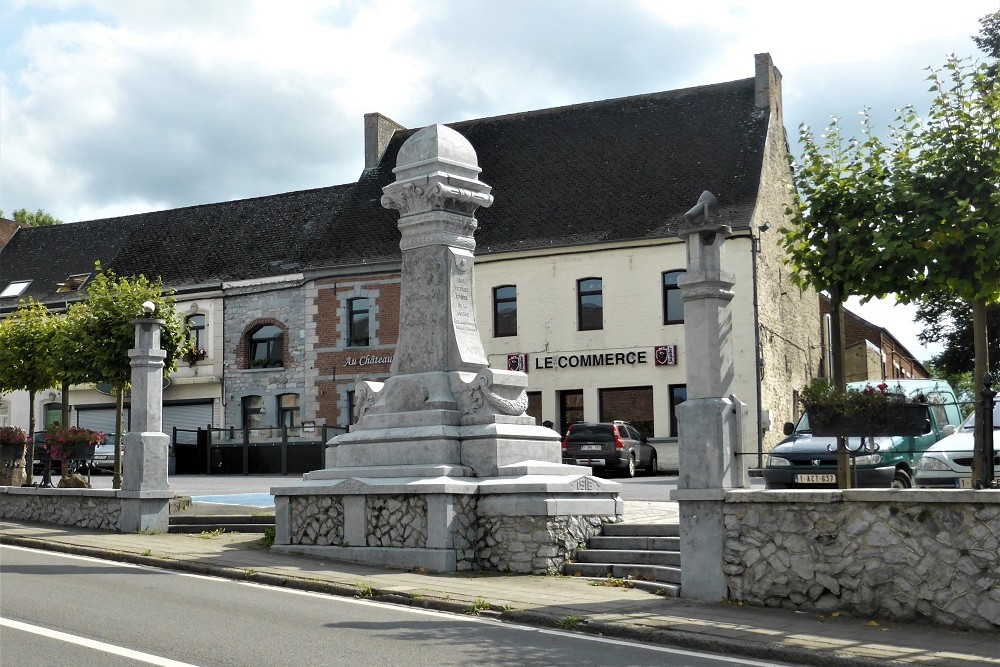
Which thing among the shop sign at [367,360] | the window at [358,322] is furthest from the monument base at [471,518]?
the window at [358,322]

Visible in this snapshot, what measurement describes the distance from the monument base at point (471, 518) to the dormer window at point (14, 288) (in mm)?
35287

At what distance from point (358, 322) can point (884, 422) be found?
2880cm

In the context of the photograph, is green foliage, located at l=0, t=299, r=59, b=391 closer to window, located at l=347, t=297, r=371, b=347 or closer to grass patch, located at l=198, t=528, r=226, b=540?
grass patch, located at l=198, t=528, r=226, b=540

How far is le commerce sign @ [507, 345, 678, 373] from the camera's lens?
32.9m

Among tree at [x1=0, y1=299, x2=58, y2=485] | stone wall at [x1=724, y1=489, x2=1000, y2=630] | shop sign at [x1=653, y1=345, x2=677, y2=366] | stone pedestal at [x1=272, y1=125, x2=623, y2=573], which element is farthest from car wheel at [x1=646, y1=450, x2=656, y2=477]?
stone wall at [x1=724, y1=489, x2=1000, y2=630]

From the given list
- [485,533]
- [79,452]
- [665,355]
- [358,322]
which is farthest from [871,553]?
[358,322]

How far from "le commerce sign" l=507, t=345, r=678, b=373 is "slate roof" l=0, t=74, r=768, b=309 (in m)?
3.35

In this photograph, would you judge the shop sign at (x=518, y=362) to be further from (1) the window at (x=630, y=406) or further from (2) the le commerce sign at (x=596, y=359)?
(1) the window at (x=630, y=406)

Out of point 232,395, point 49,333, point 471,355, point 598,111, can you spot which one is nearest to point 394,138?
point 598,111

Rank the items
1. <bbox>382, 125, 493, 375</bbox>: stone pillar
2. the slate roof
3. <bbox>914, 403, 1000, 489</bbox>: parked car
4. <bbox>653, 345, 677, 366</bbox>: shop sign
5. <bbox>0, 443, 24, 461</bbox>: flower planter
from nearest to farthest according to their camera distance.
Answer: <bbox>914, 403, 1000, 489</bbox>: parked car < <bbox>382, 125, 493, 375</bbox>: stone pillar < <bbox>0, 443, 24, 461</bbox>: flower planter < <bbox>653, 345, 677, 366</bbox>: shop sign < the slate roof

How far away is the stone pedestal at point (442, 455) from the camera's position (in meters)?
12.1

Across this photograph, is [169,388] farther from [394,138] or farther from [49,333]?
[49,333]

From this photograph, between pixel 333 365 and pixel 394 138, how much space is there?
9.12m

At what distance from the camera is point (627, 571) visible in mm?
11398
